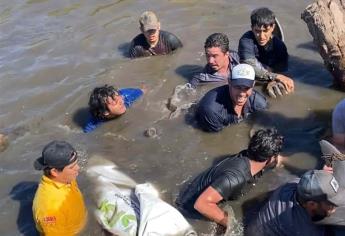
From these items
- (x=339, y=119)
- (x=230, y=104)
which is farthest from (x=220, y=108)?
(x=339, y=119)

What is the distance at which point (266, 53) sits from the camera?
25.9 feet

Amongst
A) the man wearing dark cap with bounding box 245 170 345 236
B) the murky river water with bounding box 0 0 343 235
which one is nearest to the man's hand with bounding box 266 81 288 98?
the murky river water with bounding box 0 0 343 235

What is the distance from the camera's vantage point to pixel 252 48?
25.5 feet

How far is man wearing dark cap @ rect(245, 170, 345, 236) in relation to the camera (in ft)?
14.3

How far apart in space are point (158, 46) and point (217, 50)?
6.41ft

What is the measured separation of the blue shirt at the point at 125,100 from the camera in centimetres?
756

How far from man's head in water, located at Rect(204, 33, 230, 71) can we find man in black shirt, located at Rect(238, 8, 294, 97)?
0.39 m

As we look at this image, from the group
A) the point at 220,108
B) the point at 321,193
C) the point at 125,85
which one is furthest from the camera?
the point at 125,85

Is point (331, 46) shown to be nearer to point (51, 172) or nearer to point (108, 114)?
point (108, 114)

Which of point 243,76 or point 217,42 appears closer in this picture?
point 243,76

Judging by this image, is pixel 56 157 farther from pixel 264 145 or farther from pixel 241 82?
pixel 241 82

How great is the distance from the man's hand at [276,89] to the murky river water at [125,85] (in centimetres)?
14

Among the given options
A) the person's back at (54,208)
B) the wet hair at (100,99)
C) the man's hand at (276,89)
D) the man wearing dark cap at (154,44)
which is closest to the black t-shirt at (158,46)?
the man wearing dark cap at (154,44)

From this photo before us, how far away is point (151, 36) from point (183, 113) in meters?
1.99
